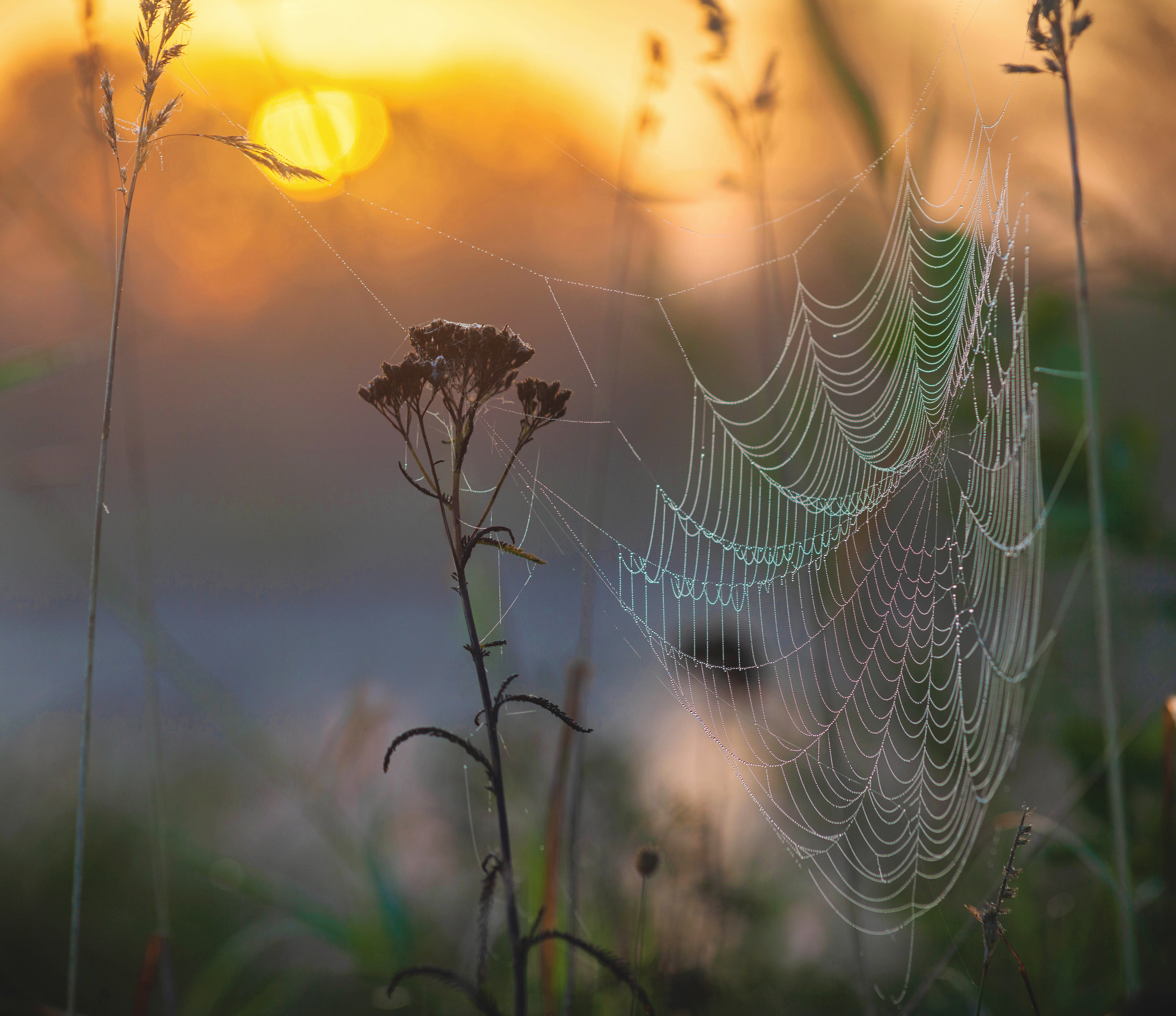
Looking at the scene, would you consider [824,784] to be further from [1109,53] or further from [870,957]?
[1109,53]

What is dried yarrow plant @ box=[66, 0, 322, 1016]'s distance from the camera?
1.05m

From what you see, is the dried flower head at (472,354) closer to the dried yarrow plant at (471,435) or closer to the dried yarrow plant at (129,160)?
the dried yarrow plant at (471,435)

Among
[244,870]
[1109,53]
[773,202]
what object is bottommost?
[244,870]

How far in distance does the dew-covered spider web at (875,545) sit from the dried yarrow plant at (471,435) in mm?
971

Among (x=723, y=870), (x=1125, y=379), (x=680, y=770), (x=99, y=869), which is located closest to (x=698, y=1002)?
(x=723, y=870)

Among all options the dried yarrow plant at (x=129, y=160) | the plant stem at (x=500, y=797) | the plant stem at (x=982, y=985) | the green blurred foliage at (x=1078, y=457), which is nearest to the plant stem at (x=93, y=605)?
the dried yarrow plant at (x=129, y=160)

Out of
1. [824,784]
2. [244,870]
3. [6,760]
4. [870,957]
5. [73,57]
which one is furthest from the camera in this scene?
[824,784]

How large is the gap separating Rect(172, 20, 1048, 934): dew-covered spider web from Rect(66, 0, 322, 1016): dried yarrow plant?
1079mm

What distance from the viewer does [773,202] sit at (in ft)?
6.64

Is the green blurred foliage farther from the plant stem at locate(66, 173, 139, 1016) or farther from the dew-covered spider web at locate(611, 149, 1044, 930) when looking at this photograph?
the plant stem at locate(66, 173, 139, 1016)

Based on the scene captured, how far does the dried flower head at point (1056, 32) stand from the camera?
1.03 metres

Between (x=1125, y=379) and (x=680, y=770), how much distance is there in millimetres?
2194

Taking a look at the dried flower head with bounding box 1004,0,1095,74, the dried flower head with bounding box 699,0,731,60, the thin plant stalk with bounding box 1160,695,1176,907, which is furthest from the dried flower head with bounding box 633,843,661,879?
the dried flower head with bounding box 699,0,731,60

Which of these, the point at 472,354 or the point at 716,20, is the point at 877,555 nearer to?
the point at 716,20
